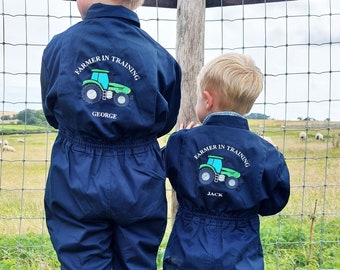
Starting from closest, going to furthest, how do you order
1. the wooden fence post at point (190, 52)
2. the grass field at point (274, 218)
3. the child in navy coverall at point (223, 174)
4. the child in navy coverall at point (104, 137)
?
the child in navy coverall at point (104, 137) < the child in navy coverall at point (223, 174) < the wooden fence post at point (190, 52) < the grass field at point (274, 218)

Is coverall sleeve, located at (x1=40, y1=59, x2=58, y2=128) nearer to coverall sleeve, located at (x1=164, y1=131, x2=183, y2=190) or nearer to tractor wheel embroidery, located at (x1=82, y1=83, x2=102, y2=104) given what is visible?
tractor wheel embroidery, located at (x1=82, y1=83, x2=102, y2=104)

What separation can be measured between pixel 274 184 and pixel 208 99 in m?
0.46

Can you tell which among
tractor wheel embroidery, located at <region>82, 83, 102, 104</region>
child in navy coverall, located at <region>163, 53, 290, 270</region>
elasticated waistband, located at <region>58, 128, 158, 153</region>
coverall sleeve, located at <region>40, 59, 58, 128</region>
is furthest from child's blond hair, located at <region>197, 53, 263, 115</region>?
coverall sleeve, located at <region>40, 59, 58, 128</region>

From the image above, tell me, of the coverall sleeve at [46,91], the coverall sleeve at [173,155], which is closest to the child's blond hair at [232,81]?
the coverall sleeve at [173,155]

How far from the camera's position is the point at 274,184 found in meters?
2.12

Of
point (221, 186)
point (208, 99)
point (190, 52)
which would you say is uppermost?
point (190, 52)

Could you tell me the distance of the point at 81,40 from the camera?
1.89 meters

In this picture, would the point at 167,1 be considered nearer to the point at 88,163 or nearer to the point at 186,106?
the point at 186,106

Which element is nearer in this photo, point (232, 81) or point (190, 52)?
point (232, 81)

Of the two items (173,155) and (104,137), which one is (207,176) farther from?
(104,137)

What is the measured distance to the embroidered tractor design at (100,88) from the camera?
73.3 inches

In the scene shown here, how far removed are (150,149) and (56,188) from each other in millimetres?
388

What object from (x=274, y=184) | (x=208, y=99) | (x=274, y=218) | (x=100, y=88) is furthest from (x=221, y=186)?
(x=274, y=218)

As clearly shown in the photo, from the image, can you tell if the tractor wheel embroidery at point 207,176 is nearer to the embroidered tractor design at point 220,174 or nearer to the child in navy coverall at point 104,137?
the embroidered tractor design at point 220,174
